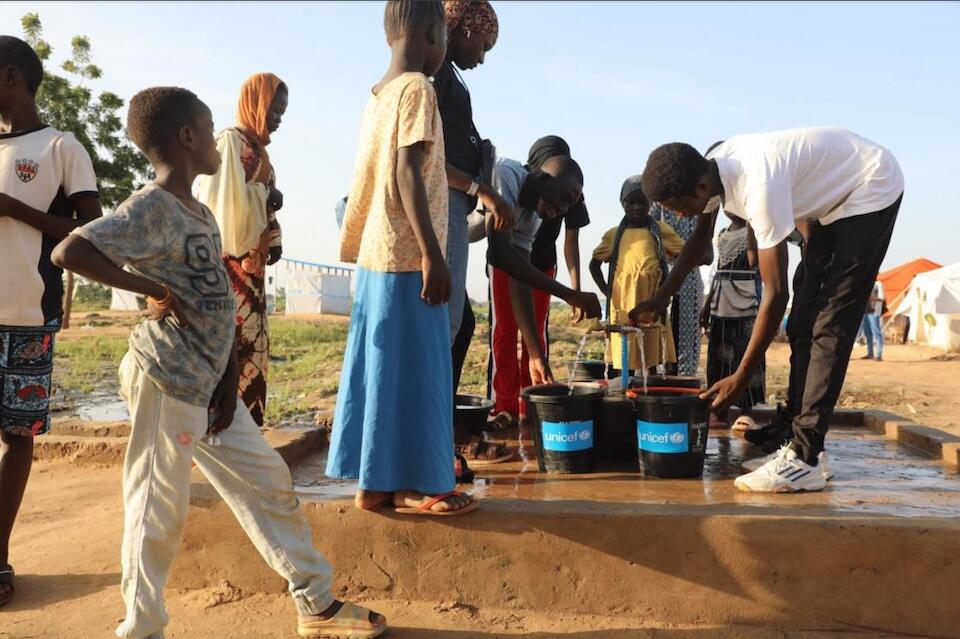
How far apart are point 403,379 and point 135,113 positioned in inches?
46.9

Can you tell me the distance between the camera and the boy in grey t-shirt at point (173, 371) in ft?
7.50

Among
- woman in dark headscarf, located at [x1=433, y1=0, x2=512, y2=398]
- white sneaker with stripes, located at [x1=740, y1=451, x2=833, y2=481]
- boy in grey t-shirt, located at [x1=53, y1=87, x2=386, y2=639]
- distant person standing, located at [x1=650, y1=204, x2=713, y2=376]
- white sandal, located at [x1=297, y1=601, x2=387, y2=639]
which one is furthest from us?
distant person standing, located at [x1=650, y1=204, x2=713, y2=376]

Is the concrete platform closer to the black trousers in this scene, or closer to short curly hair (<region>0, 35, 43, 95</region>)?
the black trousers

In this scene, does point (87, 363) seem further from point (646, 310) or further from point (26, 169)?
point (646, 310)

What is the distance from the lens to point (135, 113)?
242cm

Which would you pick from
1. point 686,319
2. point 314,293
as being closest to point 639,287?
point 686,319

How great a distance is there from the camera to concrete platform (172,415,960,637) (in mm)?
2680

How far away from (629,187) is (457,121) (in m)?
2.91

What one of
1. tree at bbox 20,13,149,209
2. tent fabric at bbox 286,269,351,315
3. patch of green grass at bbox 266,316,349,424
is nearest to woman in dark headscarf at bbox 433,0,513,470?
patch of green grass at bbox 266,316,349,424

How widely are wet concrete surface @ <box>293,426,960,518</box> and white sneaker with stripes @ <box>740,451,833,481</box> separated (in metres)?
0.05

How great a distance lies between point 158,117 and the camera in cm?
242

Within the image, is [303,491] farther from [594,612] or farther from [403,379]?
[594,612]

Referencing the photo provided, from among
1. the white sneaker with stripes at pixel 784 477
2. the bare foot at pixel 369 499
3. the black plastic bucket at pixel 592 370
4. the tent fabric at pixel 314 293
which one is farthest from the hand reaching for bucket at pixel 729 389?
the tent fabric at pixel 314 293

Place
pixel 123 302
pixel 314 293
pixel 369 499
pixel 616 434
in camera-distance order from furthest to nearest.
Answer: pixel 314 293, pixel 123 302, pixel 616 434, pixel 369 499
